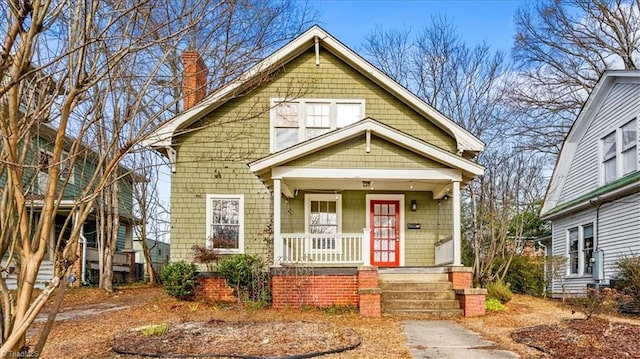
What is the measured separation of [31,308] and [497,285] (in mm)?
11693

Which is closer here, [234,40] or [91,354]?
[234,40]

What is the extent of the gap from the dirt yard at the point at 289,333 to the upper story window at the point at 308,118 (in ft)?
16.3

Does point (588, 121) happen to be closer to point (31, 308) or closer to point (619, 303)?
point (619, 303)

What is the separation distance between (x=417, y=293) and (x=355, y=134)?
3748mm

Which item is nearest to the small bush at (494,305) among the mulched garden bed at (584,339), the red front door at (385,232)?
the mulched garden bed at (584,339)

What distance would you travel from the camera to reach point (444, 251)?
14297mm

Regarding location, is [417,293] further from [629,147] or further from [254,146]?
[629,147]

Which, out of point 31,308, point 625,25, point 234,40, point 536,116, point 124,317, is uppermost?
point 625,25

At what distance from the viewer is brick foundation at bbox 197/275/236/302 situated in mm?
13625

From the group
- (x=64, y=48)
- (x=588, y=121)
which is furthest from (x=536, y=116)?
(x=64, y=48)

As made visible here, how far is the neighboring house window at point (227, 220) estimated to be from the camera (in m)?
15.0

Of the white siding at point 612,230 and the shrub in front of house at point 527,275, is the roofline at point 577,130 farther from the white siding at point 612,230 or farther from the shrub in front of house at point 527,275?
the shrub in front of house at point 527,275

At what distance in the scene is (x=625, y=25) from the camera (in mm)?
27688

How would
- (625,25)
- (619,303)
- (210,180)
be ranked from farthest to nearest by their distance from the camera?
(625,25) < (210,180) < (619,303)
